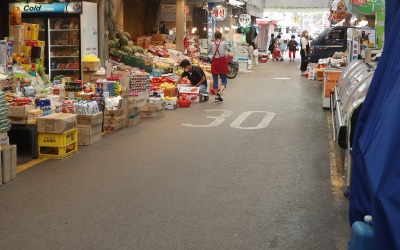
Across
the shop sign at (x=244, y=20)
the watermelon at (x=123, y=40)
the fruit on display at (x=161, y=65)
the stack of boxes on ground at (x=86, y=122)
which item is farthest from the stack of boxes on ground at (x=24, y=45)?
the shop sign at (x=244, y=20)

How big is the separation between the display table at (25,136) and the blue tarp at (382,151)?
249 inches

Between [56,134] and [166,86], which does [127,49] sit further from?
[56,134]

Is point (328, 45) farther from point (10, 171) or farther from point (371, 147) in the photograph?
point (371, 147)

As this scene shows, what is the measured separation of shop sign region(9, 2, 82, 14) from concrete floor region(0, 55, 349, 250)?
492cm

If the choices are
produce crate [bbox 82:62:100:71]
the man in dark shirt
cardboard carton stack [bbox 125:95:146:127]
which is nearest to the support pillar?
the man in dark shirt

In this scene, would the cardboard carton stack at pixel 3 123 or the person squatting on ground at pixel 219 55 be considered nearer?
the cardboard carton stack at pixel 3 123

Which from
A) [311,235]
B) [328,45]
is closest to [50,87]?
[311,235]

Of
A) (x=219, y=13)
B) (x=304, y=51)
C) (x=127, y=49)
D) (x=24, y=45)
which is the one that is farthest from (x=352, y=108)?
(x=219, y=13)

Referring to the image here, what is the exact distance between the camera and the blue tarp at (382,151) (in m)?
2.74

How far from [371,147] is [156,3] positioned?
25763mm

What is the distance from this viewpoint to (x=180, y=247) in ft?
19.4

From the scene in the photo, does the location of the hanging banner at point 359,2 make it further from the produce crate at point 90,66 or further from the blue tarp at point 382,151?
the blue tarp at point 382,151

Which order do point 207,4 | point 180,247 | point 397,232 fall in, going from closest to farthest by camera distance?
1. point 397,232
2. point 180,247
3. point 207,4

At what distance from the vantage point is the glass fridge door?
1641 cm
